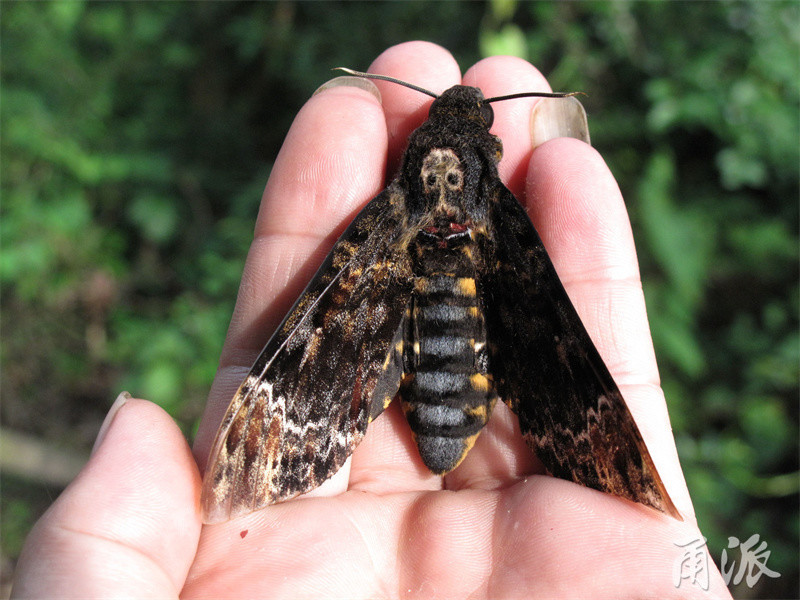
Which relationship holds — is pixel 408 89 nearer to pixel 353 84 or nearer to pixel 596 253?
pixel 353 84

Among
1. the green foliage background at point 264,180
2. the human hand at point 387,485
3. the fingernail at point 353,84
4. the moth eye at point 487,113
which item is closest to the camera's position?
the human hand at point 387,485

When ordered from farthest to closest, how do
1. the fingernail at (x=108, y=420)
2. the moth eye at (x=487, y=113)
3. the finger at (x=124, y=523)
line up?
the moth eye at (x=487, y=113) → the fingernail at (x=108, y=420) → the finger at (x=124, y=523)

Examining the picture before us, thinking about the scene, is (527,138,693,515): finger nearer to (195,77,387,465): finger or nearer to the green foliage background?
(195,77,387,465): finger

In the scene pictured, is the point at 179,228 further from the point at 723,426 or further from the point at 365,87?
the point at 723,426

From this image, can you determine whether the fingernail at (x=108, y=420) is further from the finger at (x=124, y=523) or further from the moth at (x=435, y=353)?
the moth at (x=435, y=353)

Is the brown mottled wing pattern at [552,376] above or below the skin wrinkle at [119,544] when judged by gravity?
above

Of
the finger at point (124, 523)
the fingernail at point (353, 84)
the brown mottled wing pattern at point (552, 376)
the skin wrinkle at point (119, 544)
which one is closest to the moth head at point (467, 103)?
the fingernail at point (353, 84)

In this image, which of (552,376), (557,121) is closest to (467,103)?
(557,121)

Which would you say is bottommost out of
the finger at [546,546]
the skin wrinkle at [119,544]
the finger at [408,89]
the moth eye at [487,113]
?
the finger at [546,546]
